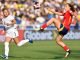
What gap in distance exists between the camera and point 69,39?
23422mm

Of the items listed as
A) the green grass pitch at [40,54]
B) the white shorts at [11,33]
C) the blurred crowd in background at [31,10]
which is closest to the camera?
the white shorts at [11,33]

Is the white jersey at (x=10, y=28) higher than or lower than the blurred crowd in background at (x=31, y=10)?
higher

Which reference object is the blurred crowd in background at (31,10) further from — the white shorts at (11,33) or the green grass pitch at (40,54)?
the white shorts at (11,33)

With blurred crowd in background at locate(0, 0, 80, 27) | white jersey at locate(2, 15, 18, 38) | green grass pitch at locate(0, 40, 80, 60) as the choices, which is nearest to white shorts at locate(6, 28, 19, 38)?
white jersey at locate(2, 15, 18, 38)

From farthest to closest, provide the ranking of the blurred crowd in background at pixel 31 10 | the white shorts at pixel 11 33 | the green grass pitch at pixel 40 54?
the blurred crowd in background at pixel 31 10 < the green grass pitch at pixel 40 54 < the white shorts at pixel 11 33

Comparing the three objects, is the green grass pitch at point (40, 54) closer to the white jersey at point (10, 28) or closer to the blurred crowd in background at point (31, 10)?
the white jersey at point (10, 28)

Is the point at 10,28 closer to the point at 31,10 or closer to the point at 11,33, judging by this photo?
the point at 11,33

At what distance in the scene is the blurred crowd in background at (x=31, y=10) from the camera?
24495 mm

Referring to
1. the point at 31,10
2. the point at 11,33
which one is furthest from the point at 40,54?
the point at 31,10

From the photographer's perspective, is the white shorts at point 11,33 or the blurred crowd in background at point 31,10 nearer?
the white shorts at point 11,33

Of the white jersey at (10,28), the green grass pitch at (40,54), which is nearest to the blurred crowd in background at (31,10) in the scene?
the green grass pitch at (40,54)

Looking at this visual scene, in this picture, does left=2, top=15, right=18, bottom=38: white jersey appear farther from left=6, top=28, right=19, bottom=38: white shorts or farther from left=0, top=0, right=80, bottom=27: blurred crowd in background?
left=0, top=0, right=80, bottom=27: blurred crowd in background

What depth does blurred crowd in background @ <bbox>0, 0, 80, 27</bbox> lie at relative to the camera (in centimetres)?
2450

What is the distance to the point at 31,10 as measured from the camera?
83.3ft
